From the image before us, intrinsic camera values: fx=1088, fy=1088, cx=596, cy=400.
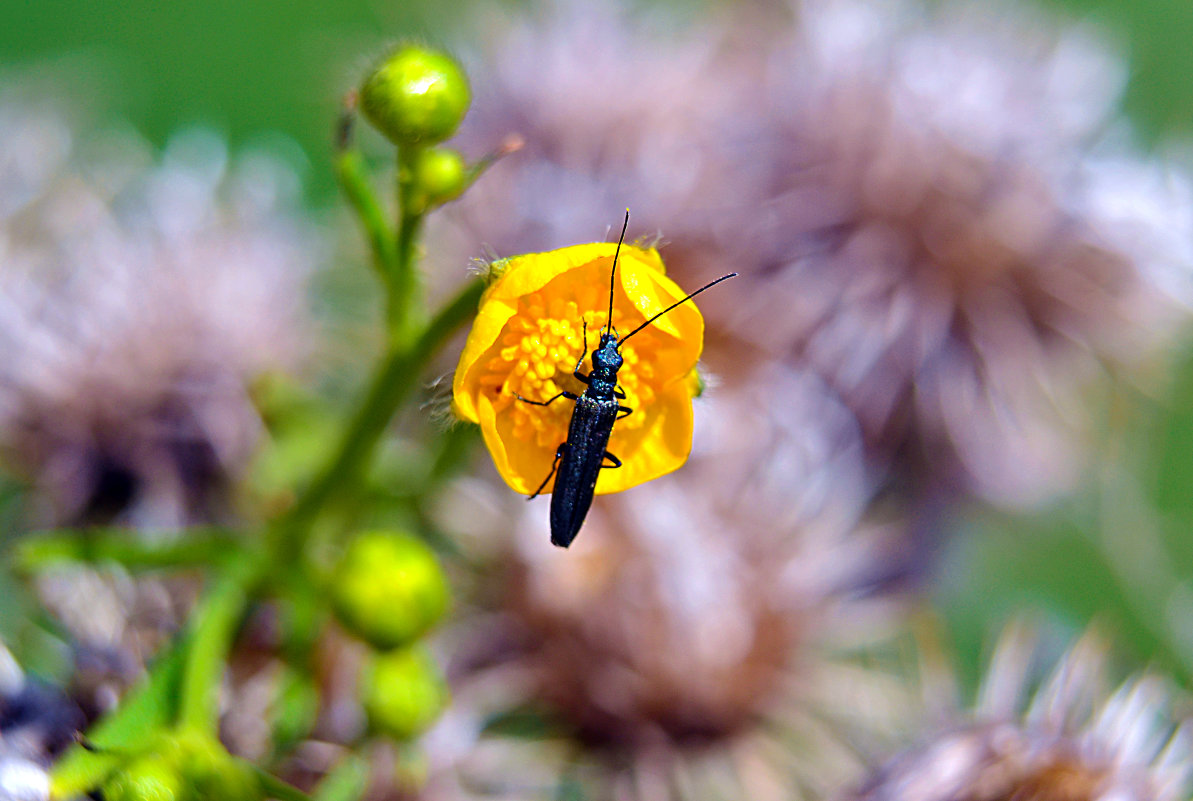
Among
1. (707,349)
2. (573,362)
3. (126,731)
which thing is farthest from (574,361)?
(707,349)

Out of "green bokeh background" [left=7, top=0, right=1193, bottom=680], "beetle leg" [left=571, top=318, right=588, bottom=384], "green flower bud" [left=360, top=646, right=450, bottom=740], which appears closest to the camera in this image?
"beetle leg" [left=571, top=318, right=588, bottom=384]

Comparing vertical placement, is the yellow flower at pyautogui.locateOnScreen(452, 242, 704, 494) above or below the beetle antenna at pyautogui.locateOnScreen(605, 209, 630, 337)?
below

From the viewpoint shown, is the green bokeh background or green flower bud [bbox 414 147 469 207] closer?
green flower bud [bbox 414 147 469 207]

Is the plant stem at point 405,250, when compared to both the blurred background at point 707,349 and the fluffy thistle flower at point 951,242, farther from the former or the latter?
the fluffy thistle flower at point 951,242

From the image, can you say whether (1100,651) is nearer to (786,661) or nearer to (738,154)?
(786,661)

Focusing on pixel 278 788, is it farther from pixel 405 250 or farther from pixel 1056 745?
pixel 1056 745

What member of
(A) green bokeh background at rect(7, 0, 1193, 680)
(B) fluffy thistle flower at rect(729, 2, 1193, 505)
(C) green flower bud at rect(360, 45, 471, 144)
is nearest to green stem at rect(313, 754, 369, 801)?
(C) green flower bud at rect(360, 45, 471, 144)

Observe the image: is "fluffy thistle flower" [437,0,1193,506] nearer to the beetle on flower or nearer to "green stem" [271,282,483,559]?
"green stem" [271,282,483,559]
